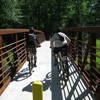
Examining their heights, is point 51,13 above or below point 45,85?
above

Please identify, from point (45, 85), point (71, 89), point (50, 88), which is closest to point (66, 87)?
point (71, 89)

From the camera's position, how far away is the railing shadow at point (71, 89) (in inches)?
196

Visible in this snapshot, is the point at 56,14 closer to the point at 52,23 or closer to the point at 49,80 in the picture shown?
the point at 52,23

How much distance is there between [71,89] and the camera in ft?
18.2

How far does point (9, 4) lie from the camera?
951 inches

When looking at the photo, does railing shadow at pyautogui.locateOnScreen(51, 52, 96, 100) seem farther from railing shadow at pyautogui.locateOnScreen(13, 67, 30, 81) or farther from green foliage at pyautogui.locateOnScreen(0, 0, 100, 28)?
green foliage at pyautogui.locateOnScreen(0, 0, 100, 28)

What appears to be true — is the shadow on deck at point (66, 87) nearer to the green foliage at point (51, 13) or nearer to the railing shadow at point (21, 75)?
the railing shadow at point (21, 75)

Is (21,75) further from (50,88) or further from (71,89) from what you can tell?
(71,89)

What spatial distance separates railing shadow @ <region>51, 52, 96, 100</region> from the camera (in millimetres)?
4980

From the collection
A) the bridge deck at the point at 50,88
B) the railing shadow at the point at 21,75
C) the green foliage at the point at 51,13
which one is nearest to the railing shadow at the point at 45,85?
Result: the bridge deck at the point at 50,88

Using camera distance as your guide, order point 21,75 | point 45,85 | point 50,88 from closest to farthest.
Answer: point 50,88 → point 45,85 → point 21,75

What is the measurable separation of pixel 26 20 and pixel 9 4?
25.1m

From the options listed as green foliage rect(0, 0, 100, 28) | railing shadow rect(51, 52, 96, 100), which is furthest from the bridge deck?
green foliage rect(0, 0, 100, 28)

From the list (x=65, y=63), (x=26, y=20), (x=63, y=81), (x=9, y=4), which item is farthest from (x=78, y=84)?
(x=26, y=20)
